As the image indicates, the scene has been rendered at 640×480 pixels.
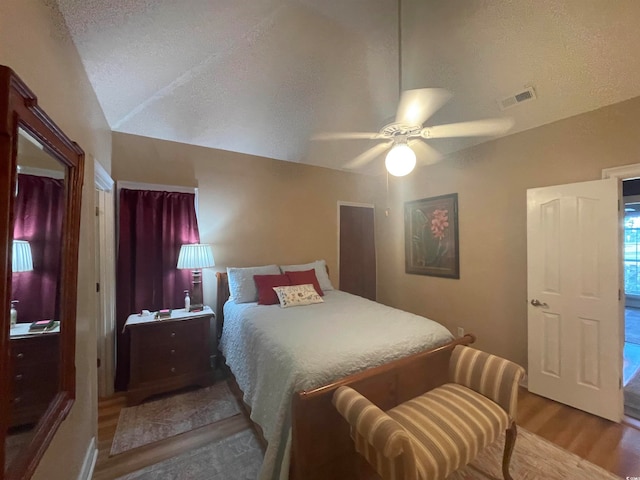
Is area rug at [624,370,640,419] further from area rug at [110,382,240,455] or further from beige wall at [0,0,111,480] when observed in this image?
beige wall at [0,0,111,480]

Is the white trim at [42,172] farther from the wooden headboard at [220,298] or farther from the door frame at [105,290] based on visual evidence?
the wooden headboard at [220,298]

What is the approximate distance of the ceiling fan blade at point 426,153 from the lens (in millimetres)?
3333

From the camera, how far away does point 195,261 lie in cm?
263

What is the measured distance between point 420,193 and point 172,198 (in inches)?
123

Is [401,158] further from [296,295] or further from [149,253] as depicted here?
[149,253]

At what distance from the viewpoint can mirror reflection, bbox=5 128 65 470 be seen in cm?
84

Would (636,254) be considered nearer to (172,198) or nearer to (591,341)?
(591,341)

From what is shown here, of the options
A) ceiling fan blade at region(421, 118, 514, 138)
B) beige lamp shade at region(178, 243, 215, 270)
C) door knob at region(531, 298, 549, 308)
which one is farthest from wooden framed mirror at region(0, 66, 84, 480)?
door knob at region(531, 298, 549, 308)

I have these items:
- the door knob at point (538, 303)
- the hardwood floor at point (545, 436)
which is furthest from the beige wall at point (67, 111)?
the door knob at point (538, 303)

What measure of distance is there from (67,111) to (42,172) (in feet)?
1.79

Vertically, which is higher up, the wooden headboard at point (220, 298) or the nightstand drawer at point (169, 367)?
the wooden headboard at point (220, 298)

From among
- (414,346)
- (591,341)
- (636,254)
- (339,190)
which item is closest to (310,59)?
(339,190)

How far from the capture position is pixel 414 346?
70.7 inches

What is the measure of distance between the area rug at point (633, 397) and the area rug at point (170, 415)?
3233 millimetres
